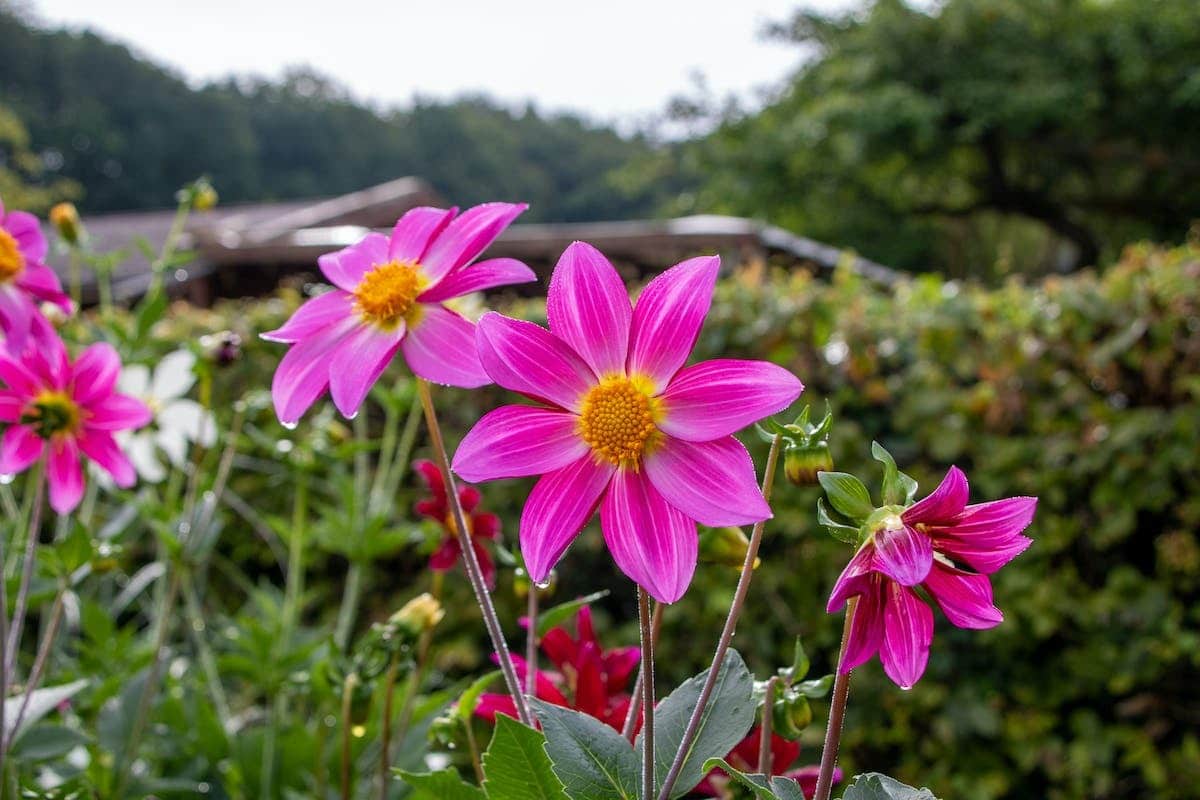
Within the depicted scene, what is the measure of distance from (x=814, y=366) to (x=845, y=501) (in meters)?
1.70

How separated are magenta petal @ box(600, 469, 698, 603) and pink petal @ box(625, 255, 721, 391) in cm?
5

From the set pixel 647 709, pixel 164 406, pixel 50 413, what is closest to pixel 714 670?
pixel 647 709

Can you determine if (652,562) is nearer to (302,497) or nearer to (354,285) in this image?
(354,285)

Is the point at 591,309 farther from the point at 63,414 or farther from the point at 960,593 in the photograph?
the point at 63,414

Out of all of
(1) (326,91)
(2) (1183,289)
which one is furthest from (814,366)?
(1) (326,91)

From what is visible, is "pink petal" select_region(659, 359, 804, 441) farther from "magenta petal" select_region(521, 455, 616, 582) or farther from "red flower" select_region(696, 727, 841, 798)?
"red flower" select_region(696, 727, 841, 798)

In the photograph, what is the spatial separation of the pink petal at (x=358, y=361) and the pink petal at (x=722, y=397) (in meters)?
0.15

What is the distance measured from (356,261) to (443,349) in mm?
111

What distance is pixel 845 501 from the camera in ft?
1.41

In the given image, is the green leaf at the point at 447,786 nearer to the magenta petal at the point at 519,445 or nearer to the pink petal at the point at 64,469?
the magenta petal at the point at 519,445

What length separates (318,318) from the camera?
0.56 meters

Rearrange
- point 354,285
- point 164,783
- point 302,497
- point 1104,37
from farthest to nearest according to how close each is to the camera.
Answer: point 1104,37, point 302,497, point 164,783, point 354,285

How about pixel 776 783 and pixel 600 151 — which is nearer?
pixel 776 783

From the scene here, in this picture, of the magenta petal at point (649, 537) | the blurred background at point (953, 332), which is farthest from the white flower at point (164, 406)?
the magenta petal at point (649, 537)
